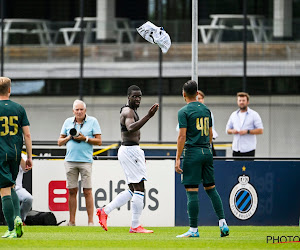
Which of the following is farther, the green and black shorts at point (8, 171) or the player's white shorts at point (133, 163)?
the player's white shorts at point (133, 163)

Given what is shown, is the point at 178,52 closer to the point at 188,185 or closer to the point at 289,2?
the point at 289,2

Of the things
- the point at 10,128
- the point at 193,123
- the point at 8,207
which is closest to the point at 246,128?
the point at 193,123

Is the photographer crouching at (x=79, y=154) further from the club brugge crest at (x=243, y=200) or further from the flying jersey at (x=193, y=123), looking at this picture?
the flying jersey at (x=193, y=123)

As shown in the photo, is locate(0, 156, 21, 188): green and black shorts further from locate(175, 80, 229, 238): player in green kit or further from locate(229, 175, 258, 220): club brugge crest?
locate(229, 175, 258, 220): club brugge crest

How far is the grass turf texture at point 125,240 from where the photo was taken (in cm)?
959

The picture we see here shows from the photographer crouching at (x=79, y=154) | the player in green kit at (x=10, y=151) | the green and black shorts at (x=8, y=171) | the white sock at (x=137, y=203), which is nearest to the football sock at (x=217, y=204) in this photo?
the white sock at (x=137, y=203)

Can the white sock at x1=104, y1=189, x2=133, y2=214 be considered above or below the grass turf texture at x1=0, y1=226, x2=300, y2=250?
above

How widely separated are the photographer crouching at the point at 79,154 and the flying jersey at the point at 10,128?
3286mm

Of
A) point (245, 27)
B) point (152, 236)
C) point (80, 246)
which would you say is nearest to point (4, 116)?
point (80, 246)

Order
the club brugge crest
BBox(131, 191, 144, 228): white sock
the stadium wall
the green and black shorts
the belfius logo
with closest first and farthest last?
the green and black shorts → the belfius logo → BBox(131, 191, 144, 228): white sock → the club brugge crest → the stadium wall

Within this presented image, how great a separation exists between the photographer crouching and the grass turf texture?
1236mm

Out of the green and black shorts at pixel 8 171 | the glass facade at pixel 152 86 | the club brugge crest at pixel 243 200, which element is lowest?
the club brugge crest at pixel 243 200

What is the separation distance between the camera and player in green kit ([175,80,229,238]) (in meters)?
10.4

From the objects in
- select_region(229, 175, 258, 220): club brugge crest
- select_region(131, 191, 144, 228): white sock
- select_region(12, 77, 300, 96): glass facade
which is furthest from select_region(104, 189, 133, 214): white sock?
select_region(12, 77, 300, 96): glass facade
